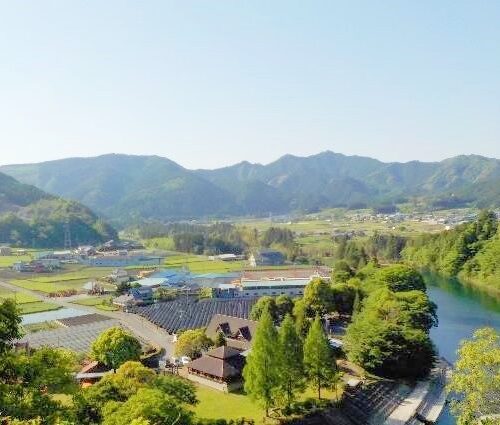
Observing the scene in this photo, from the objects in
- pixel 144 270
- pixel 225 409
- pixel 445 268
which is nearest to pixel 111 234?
pixel 144 270

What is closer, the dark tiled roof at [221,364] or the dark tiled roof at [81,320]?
the dark tiled roof at [221,364]

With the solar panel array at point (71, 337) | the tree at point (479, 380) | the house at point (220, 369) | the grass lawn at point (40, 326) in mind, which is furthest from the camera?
the grass lawn at point (40, 326)

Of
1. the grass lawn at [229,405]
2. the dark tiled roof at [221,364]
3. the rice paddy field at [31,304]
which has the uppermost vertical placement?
the dark tiled roof at [221,364]

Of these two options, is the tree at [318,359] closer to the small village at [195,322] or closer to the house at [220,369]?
the small village at [195,322]

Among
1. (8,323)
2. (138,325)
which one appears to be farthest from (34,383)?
(138,325)

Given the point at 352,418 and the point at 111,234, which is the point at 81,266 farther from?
the point at 352,418

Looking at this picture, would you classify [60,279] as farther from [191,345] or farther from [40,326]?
A: [191,345]

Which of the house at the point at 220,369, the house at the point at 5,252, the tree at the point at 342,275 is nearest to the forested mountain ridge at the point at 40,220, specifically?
the house at the point at 5,252
